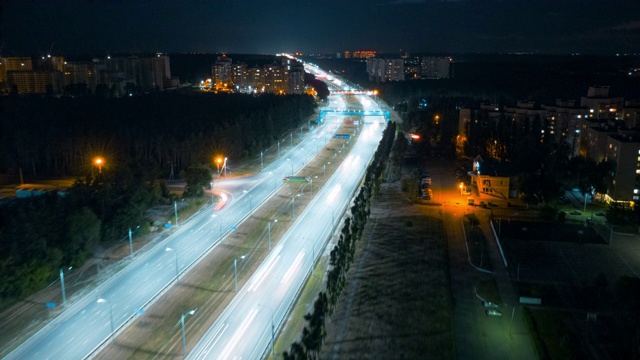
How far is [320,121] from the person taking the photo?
3328 cm

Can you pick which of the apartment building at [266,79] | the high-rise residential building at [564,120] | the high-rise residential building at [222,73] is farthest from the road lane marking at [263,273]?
the high-rise residential building at [222,73]

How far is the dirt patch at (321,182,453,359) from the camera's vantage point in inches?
323

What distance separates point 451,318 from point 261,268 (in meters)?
3.83

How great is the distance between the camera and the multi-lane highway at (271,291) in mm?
7957

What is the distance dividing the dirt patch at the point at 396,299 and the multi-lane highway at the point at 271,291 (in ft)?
3.07

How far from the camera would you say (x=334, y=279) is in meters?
9.40

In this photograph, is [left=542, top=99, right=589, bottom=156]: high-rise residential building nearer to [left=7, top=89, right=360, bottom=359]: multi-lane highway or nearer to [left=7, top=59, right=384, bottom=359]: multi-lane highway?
[left=7, top=59, right=384, bottom=359]: multi-lane highway

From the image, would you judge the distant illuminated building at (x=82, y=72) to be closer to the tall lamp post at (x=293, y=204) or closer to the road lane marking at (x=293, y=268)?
the tall lamp post at (x=293, y=204)

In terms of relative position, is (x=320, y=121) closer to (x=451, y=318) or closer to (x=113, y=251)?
(x=113, y=251)

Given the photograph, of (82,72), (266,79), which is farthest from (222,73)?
(82,72)

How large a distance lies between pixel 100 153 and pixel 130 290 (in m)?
11.6

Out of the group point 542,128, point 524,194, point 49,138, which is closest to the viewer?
point 524,194

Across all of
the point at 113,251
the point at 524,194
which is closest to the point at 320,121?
the point at 524,194

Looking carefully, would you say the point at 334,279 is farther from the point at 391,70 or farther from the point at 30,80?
the point at 391,70
